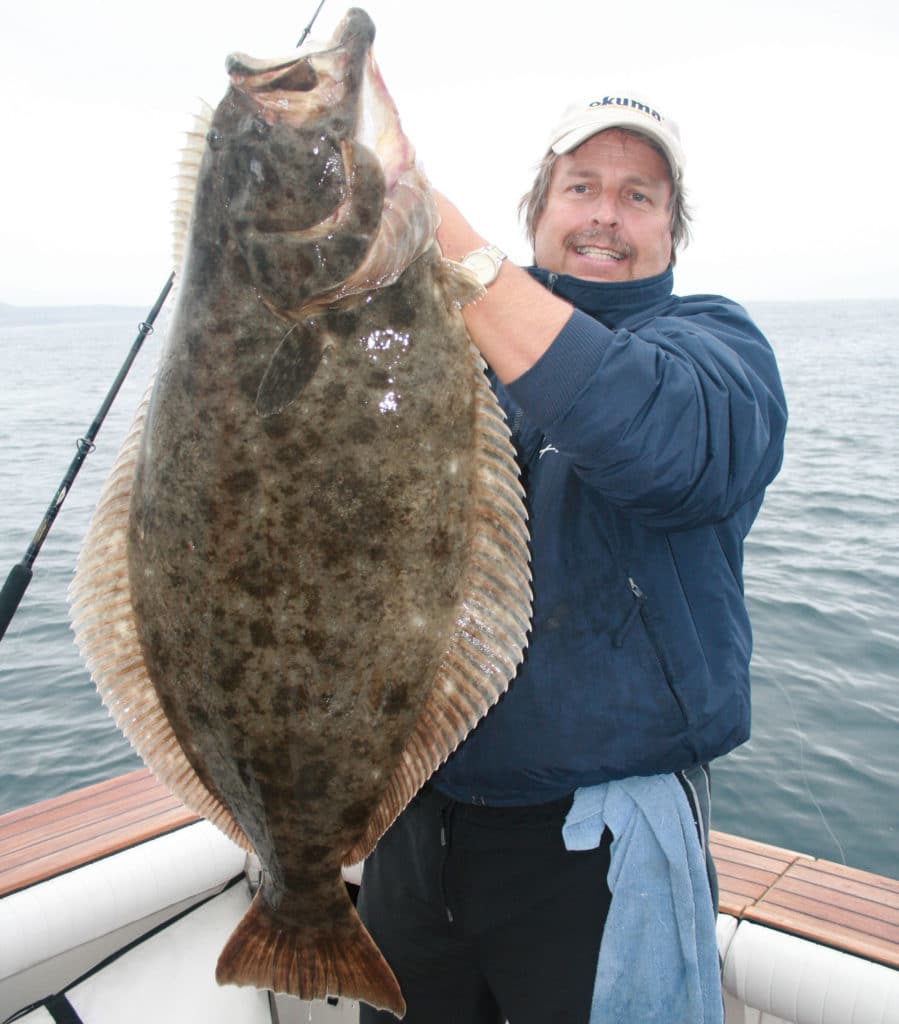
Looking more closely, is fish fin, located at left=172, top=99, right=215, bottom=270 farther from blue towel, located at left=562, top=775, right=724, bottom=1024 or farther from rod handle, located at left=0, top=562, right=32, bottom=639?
rod handle, located at left=0, top=562, right=32, bottom=639

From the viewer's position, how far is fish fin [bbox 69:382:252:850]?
1782 millimetres

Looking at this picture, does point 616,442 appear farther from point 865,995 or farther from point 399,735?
point 865,995

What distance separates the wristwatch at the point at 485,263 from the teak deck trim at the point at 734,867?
2639 millimetres

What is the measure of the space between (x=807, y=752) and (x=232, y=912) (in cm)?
517

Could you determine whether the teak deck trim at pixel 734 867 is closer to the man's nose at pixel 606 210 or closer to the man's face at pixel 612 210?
the man's face at pixel 612 210

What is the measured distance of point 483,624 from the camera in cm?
182

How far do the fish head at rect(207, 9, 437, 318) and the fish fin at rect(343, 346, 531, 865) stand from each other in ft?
1.10

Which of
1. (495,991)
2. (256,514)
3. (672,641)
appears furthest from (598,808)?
(256,514)

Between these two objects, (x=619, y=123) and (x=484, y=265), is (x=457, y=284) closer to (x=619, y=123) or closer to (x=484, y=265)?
(x=484, y=265)

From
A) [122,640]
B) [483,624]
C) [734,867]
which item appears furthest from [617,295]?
[734,867]

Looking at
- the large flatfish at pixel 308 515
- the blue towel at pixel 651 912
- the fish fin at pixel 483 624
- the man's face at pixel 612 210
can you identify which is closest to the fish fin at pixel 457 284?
the large flatfish at pixel 308 515

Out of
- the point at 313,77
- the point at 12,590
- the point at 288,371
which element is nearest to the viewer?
the point at 313,77

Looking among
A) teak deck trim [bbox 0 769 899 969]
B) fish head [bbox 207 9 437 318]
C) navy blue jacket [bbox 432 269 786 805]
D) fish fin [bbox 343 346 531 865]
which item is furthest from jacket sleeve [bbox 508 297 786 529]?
teak deck trim [bbox 0 769 899 969]

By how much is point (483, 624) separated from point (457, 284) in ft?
2.33
